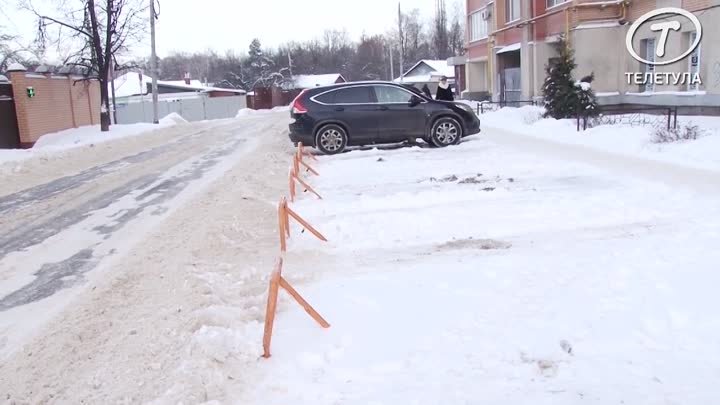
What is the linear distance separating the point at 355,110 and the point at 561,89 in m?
6.12

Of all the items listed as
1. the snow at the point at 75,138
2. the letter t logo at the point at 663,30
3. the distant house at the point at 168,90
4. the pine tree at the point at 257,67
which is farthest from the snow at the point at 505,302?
the pine tree at the point at 257,67

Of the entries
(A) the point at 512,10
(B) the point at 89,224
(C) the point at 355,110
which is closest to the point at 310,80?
(A) the point at 512,10

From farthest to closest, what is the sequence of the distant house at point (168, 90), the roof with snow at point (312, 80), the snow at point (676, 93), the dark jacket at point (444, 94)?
the roof with snow at point (312, 80), the distant house at point (168, 90), the snow at point (676, 93), the dark jacket at point (444, 94)

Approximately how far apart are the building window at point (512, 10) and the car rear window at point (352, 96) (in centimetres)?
1815

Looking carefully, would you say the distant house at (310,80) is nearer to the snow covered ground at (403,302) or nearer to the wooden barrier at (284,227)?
the snow covered ground at (403,302)

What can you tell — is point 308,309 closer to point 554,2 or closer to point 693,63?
point 693,63

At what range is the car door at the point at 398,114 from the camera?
47.4ft

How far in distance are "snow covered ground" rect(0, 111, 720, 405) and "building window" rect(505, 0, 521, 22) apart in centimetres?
2332

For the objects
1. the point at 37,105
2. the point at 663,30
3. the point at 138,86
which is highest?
the point at 138,86

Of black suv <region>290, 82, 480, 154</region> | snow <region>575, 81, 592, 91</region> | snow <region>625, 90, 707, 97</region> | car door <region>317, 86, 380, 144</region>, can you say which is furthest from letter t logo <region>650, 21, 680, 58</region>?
car door <region>317, 86, 380, 144</region>

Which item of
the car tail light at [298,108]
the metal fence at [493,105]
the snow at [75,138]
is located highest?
the car tail light at [298,108]

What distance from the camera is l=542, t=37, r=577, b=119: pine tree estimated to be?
54.3 feet

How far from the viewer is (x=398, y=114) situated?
47.4 feet

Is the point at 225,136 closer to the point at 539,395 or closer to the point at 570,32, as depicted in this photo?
the point at 570,32
